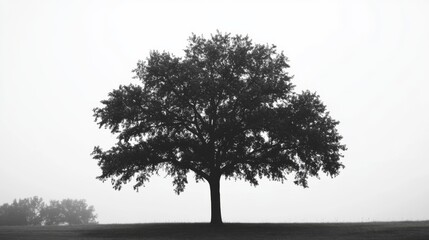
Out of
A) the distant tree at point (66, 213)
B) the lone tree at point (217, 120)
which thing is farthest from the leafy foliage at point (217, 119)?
the distant tree at point (66, 213)

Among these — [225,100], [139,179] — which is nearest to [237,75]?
[225,100]

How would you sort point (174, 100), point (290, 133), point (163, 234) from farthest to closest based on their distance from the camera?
1. point (174, 100)
2. point (290, 133)
3. point (163, 234)

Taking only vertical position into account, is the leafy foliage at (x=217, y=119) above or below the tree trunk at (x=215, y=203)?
above

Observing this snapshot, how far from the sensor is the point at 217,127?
36.4 m

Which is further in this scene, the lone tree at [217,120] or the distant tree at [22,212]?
the distant tree at [22,212]

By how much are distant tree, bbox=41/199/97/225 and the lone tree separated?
81.0 m

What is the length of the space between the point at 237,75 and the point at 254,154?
6984 mm

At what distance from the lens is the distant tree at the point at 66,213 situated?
10825 centimetres

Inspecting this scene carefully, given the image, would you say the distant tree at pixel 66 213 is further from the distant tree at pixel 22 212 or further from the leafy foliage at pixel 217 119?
the leafy foliage at pixel 217 119

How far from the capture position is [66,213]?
368ft

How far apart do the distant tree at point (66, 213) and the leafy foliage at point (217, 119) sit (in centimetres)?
8108

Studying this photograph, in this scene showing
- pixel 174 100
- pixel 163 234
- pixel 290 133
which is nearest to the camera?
pixel 163 234

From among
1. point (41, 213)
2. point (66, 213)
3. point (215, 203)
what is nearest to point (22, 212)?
point (41, 213)

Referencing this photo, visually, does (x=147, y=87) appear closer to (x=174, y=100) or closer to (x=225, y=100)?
(x=174, y=100)
